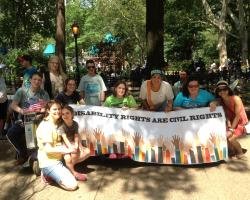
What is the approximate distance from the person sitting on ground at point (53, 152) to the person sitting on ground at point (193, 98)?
2.05 m

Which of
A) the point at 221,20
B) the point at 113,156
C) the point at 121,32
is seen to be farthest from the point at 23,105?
the point at 121,32

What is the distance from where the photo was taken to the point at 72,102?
7793mm

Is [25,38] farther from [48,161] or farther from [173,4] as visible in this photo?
[48,161]

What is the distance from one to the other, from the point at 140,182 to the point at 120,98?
161cm

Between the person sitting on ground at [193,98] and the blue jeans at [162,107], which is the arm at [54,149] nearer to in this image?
the blue jeans at [162,107]

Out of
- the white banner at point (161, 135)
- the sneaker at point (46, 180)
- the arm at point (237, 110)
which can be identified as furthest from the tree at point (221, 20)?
the sneaker at point (46, 180)

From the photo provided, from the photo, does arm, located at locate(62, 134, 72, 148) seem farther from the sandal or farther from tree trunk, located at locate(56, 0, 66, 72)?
tree trunk, located at locate(56, 0, 66, 72)

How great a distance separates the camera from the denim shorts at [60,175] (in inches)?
241

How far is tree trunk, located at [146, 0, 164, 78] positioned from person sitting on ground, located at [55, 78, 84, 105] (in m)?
5.14

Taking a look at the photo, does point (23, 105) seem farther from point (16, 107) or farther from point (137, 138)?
point (137, 138)

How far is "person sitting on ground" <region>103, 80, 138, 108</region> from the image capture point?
7.42m

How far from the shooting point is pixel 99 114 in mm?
7414

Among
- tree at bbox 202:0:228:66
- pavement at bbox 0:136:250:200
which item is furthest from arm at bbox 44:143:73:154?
tree at bbox 202:0:228:66

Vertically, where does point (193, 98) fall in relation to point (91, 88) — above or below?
below
